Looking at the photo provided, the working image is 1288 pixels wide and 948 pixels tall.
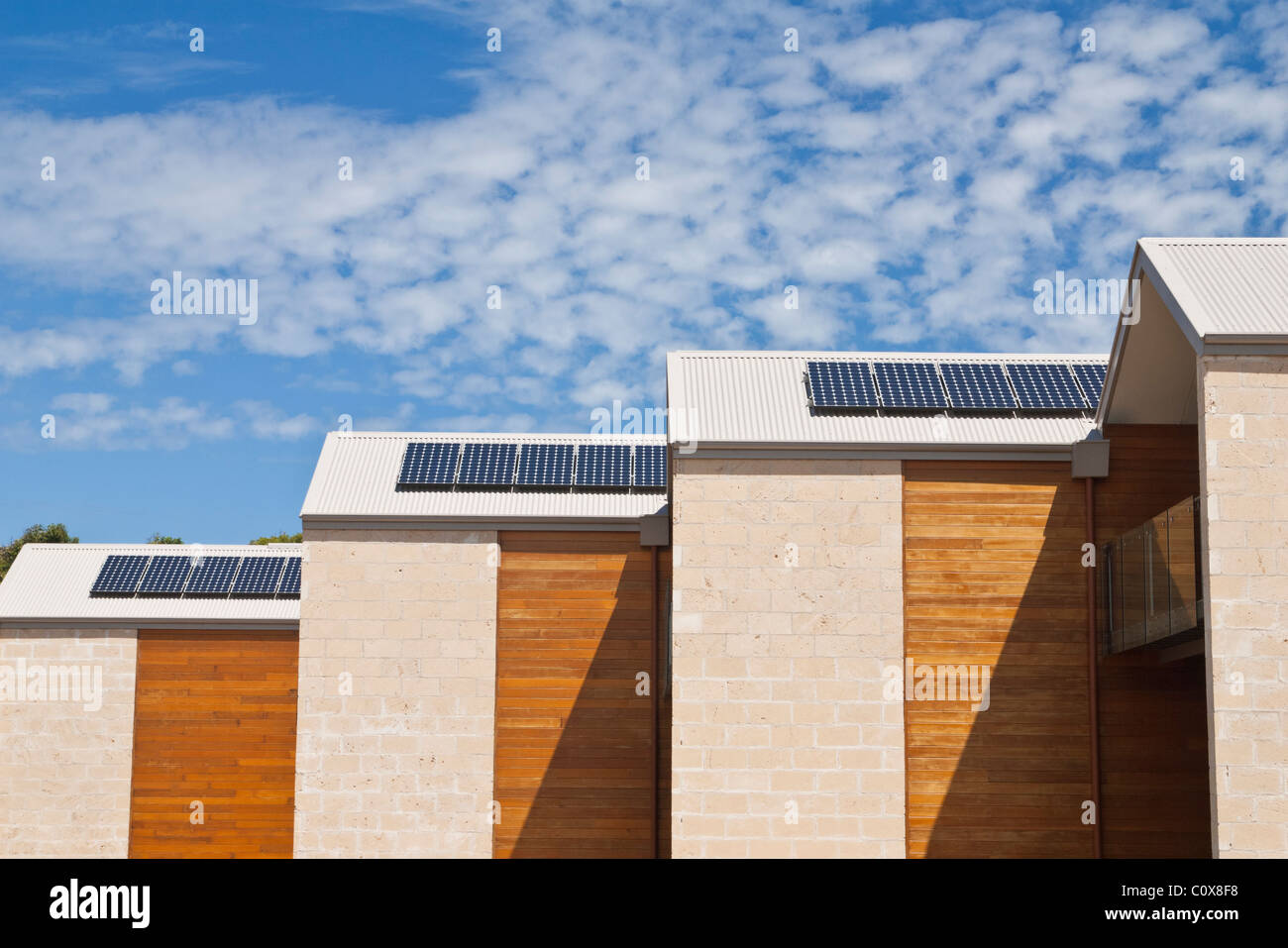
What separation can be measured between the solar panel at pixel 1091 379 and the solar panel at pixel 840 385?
3012 mm

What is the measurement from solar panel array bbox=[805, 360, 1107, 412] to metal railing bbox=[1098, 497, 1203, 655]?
2408 millimetres

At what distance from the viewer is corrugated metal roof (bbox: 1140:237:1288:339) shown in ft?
44.3

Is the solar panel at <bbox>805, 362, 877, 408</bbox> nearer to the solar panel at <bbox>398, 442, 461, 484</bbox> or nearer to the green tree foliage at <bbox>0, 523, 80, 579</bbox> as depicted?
the solar panel at <bbox>398, 442, 461, 484</bbox>

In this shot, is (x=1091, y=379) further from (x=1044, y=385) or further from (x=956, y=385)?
(x=956, y=385)

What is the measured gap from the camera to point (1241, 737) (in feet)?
41.6

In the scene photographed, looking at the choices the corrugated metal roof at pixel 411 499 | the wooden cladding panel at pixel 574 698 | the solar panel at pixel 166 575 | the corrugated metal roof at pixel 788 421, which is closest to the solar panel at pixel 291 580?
the solar panel at pixel 166 575

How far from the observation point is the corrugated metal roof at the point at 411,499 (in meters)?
20.9

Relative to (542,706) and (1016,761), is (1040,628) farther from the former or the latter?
(542,706)

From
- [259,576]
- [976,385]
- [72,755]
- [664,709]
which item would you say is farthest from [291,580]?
[976,385]

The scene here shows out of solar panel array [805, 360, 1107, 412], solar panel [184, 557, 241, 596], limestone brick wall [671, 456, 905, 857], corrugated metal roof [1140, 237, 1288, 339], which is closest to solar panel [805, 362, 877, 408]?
solar panel array [805, 360, 1107, 412]

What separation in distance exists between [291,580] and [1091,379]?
16092 mm

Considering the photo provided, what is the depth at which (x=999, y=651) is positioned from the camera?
17.0 metres
